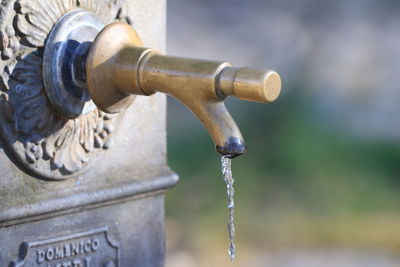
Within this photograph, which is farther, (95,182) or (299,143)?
(299,143)

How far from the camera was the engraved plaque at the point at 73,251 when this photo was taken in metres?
0.91

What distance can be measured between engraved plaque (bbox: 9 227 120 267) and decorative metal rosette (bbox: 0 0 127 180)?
0.08m

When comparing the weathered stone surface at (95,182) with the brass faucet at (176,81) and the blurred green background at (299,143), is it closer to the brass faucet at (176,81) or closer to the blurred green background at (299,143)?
the brass faucet at (176,81)

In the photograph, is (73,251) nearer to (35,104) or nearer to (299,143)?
(35,104)

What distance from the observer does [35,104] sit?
0.87 m

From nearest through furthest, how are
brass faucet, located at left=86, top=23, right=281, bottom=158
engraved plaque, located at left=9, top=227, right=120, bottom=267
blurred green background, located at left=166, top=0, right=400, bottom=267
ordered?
brass faucet, located at left=86, top=23, right=281, bottom=158 → engraved plaque, located at left=9, top=227, right=120, bottom=267 → blurred green background, located at left=166, top=0, right=400, bottom=267

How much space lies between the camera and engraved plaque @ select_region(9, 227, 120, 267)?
2.97 ft

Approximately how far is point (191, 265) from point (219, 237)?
189 mm

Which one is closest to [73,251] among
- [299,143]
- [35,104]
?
[35,104]

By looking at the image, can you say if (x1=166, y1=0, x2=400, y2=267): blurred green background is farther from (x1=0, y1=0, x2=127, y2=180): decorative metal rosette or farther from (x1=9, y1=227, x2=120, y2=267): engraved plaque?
(x1=0, y1=0, x2=127, y2=180): decorative metal rosette

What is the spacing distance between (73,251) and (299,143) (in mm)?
2256

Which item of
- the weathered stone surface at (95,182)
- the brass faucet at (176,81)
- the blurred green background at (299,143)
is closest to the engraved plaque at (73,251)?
the weathered stone surface at (95,182)

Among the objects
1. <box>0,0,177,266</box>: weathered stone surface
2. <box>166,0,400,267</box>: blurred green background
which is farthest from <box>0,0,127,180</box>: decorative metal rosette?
<box>166,0,400,267</box>: blurred green background

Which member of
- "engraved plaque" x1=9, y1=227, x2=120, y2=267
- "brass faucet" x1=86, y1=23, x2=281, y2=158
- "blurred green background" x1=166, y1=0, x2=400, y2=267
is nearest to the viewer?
"brass faucet" x1=86, y1=23, x2=281, y2=158
